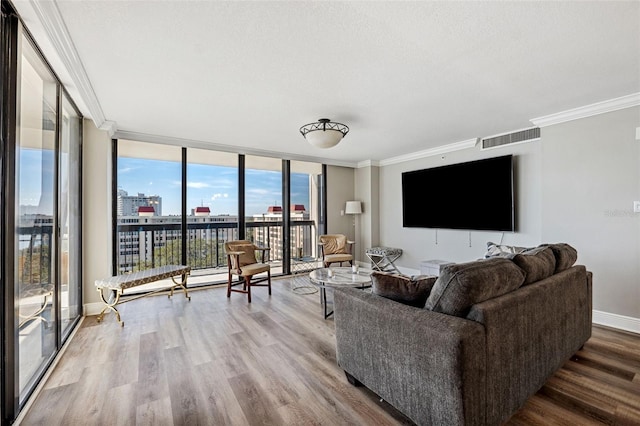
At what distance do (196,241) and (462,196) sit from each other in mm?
4479

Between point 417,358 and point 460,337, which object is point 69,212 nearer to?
point 417,358

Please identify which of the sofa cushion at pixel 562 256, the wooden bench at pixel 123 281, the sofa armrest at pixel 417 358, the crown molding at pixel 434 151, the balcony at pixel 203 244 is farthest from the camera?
the crown molding at pixel 434 151

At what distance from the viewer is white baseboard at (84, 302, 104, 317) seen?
352 centimetres

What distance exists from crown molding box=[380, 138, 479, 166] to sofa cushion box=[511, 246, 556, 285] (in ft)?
9.34

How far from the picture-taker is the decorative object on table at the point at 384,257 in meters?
5.72

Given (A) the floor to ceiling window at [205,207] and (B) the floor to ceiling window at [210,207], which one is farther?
(B) the floor to ceiling window at [210,207]

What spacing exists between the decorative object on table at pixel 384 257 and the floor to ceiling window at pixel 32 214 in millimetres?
4648

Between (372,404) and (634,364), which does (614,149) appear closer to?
(634,364)

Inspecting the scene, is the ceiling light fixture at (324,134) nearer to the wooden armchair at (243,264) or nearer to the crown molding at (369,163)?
the wooden armchair at (243,264)

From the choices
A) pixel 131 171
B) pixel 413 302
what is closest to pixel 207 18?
pixel 413 302

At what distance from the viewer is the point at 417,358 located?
153 centimetres

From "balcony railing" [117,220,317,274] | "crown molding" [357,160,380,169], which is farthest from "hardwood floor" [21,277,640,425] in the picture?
"crown molding" [357,160,380,169]

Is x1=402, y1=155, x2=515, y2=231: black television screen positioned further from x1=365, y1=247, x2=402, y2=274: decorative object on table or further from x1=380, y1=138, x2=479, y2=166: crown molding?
x1=365, y1=247, x2=402, y2=274: decorative object on table

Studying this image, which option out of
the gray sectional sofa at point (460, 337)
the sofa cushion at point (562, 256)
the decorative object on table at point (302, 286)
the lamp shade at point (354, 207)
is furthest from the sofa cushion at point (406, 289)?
the lamp shade at point (354, 207)
